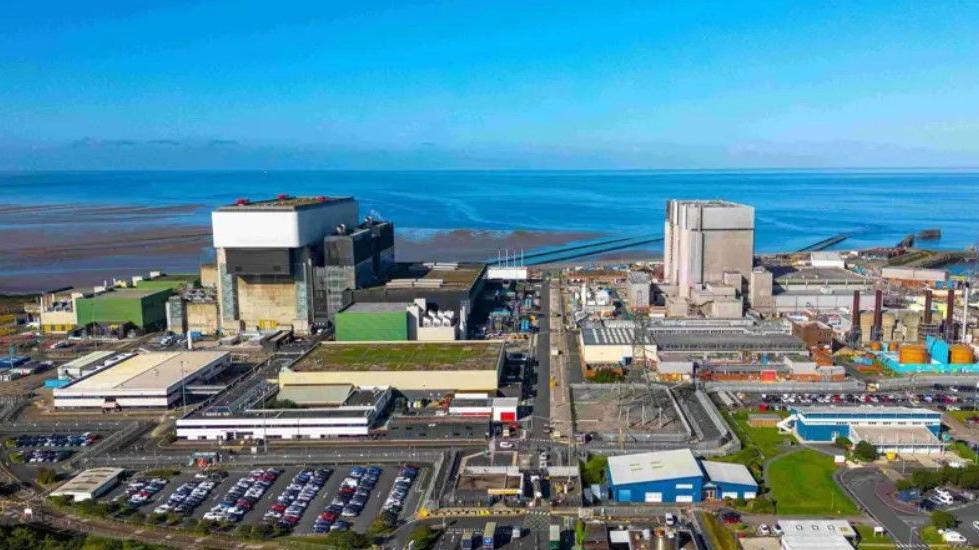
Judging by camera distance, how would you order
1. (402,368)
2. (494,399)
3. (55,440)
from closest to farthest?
(55,440) → (494,399) → (402,368)

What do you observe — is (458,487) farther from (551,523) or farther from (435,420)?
(435,420)

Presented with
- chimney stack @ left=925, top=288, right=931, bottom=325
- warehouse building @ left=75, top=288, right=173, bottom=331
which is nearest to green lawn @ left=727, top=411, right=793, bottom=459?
chimney stack @ left=925, top=288, right=931, bottom=325

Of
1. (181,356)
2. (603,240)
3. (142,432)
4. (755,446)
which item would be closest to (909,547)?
(755,446)

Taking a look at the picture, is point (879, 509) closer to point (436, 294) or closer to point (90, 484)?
point (90, 484)

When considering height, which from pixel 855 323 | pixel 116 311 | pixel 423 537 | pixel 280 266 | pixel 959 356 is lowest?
pixel 423 537

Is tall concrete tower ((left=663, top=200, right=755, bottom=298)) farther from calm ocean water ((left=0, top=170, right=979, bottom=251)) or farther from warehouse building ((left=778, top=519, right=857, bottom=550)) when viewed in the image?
calm ocean water ((left=0, top=170, right=979, bottom=251))

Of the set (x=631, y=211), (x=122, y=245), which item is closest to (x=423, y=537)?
(x=122, y=245)

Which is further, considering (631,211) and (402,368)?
(631,211)
